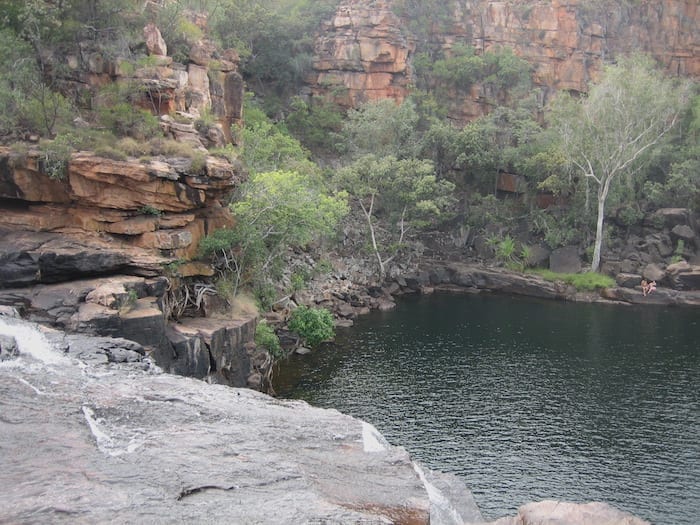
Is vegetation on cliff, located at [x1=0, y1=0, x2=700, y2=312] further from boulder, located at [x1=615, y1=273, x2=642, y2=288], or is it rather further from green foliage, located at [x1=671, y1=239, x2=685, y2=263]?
green foliage, located at [x1=671, y1=239, x2=685, y2=263]

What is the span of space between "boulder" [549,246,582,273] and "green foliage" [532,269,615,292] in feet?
3.04

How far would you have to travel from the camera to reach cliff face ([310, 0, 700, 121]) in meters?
72.8

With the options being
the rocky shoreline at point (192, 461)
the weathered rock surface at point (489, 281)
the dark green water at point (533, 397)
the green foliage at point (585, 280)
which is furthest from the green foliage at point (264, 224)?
the green foliage at point (585, 280)

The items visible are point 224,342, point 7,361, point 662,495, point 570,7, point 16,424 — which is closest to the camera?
point 16,424

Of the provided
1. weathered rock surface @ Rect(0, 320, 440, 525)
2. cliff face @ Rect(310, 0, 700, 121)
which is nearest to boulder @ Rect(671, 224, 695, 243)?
cliff face @ Rect(310, 0, 700, 121)

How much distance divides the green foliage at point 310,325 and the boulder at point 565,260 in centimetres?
2857

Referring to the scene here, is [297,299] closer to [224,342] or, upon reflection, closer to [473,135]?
[224,342]

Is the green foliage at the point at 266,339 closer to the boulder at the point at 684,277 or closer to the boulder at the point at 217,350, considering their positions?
the boulder at the point at 217,350

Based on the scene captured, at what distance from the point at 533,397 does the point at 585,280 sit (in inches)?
1054

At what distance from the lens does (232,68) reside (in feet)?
152

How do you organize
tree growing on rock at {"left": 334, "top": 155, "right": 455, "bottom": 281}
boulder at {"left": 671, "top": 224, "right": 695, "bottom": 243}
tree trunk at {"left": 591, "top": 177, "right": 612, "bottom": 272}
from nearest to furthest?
1. tree growing on rock at {"left": 334, "top": 155, "right": 455, "bottom": 281}
2. tree trunk at {"left": 591, "top": 177, "right": 612, "bottom": 272}
3. boulder at {"left": 671, "top": 224, "right": 695, "bottom": 243}

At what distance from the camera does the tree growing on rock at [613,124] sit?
56812 millimetres

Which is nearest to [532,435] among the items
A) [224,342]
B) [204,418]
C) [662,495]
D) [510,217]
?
[662,495]

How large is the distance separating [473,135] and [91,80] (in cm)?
3625
